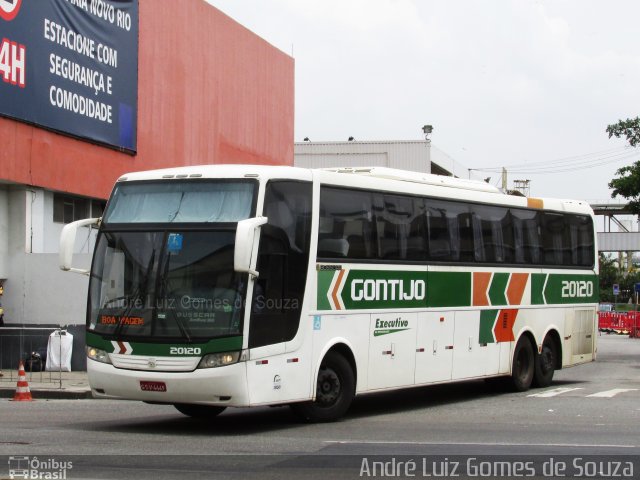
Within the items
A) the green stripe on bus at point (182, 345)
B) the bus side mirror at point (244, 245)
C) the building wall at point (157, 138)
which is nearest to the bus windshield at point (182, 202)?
the bus side mirror at point (244, 245)

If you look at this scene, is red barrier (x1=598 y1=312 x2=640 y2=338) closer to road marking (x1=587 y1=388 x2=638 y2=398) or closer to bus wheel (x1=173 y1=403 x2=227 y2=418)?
road marking (x1=587 y1=388 x2=638 y2=398)

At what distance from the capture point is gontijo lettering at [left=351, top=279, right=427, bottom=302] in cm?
1552

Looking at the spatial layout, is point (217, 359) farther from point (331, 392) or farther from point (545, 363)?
point (545, 363)

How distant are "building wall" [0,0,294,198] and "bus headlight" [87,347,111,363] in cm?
1187

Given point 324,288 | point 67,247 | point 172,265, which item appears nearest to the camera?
point 172,265

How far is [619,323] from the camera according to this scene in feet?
194

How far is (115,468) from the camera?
1038 cm

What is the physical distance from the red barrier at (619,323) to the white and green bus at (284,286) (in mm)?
37066

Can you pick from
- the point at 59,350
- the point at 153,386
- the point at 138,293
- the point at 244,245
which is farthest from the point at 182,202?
the point at 59,350

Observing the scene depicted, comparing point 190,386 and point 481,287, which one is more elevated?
point 481,287

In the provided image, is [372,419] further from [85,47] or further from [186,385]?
[85,47]

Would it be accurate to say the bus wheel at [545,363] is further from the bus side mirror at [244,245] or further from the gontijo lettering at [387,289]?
the bus side mirror at [244,245]

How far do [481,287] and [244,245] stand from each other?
6.99 m

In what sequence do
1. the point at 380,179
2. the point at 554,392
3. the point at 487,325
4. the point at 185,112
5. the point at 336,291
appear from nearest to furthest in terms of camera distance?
the point at 336,291
the point at 380,179
the point at 487,325
the point at 554,392
the point at 185,112
